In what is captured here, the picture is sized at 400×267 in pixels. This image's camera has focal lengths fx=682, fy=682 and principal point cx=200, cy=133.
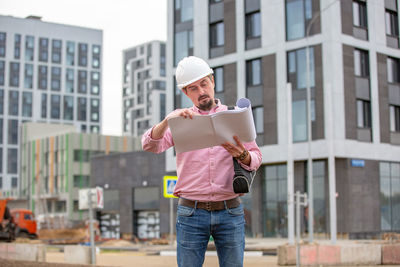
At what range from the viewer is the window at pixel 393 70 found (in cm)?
4319

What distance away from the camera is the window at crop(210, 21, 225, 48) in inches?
1836

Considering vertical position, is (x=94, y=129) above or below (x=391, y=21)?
above

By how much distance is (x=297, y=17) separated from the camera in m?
41.9

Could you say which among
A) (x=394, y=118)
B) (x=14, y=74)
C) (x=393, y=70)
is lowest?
(x=394, y=118)

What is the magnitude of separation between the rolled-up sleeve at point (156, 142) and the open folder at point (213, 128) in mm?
219

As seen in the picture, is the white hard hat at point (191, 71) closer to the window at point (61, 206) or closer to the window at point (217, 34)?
the window at point (217, 34)

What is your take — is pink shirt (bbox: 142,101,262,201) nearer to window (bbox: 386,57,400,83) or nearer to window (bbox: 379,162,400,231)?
window (bbox: 379,162,400,231)

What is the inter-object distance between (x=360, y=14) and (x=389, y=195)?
11235mm

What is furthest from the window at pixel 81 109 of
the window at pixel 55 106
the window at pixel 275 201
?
the window at pixel 275 201

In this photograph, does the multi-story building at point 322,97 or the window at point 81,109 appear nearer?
the multi-story building at point 322,97

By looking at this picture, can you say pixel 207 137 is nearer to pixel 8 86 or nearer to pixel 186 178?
pixel 186 178

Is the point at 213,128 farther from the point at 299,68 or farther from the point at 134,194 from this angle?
the point at 134,194

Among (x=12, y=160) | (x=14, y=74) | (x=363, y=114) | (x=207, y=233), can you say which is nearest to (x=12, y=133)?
(x=12, y=160)

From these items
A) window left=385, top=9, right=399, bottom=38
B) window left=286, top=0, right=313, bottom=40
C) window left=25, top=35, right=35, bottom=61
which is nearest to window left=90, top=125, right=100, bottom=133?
window left=25, top=35, right=35, bottom=61
